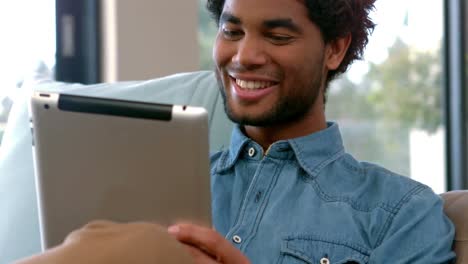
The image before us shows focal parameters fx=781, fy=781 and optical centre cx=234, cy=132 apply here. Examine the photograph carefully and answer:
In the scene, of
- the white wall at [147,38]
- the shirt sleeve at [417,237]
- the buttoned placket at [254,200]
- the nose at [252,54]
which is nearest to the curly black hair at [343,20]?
the nose at [252,54]

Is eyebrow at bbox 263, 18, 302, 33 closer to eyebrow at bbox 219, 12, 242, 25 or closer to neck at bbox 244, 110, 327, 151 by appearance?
eyebrow at bbox 219, 12, 242, 25

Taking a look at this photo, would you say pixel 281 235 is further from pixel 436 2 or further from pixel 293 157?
pixel 436 2

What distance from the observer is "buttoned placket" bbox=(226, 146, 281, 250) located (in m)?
1.20

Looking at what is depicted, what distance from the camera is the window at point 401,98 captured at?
307 cm

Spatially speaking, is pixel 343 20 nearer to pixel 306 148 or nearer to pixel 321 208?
pixel 306 148

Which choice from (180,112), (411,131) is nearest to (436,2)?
(411,131)

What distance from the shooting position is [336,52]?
136cm

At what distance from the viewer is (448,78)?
322cm

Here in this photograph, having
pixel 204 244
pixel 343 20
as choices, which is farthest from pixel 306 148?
pixel 204 244

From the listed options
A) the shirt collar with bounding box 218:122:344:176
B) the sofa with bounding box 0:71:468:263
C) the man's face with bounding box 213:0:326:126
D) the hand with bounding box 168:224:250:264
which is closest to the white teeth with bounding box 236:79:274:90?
the man's face with bounding box 213:0:326:126

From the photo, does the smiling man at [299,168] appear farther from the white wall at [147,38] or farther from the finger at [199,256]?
the white wall at [147,38]

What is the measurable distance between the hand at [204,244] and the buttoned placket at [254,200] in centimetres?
20

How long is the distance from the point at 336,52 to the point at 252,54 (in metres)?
0.19

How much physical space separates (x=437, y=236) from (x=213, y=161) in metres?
0.43
